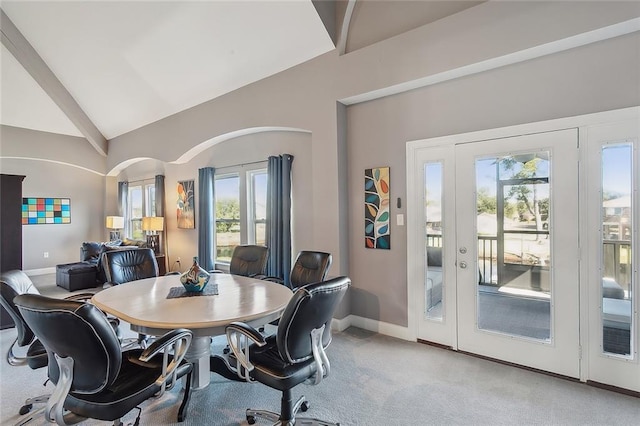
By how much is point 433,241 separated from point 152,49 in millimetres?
4741

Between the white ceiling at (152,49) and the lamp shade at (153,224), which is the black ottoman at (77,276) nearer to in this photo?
the lamp shade at (153,224)

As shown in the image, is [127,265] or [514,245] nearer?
[514,245]

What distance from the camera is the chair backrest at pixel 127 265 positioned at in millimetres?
3350

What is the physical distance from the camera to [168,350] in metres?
1.82

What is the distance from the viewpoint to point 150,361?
1.88 metres

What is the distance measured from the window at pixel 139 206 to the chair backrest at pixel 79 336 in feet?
22.1

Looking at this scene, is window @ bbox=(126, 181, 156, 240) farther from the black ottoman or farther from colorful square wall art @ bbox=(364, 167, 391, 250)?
colorful square wall art @ bbox=(364, 167, 391, 250)

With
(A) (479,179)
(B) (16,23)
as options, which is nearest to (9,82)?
(B) (16,23)

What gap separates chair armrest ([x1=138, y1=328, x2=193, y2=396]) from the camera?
1751 mm

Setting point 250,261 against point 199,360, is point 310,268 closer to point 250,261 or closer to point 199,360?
point 250,261

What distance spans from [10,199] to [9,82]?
3119 millimetres

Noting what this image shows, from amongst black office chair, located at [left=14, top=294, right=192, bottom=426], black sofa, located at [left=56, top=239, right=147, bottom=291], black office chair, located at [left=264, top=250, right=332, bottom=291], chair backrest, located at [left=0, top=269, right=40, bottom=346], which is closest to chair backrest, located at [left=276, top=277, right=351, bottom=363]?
black office chair, located at [left=14, top=294, right=192, bottom=426]

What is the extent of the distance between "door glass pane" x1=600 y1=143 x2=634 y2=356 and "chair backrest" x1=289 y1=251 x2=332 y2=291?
2343mm

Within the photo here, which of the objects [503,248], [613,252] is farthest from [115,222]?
[613,252]
